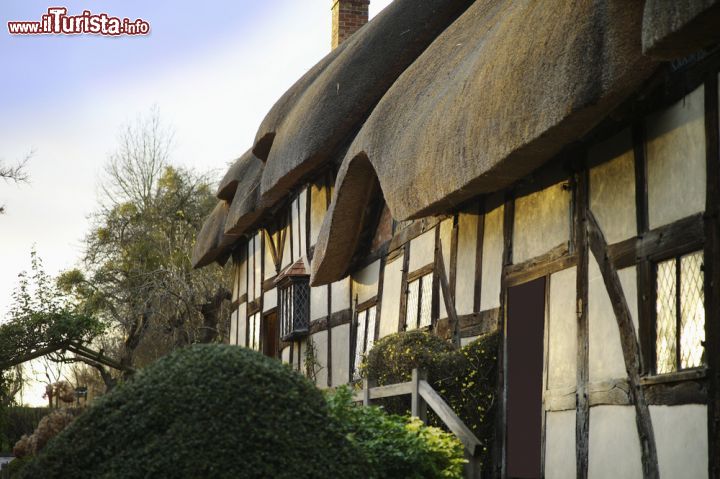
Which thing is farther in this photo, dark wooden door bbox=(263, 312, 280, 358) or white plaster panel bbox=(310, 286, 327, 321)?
dark wooden door bbox=(263, 312, 280, 358)

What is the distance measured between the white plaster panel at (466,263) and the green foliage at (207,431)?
16.1 ft

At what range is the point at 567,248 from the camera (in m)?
8.78

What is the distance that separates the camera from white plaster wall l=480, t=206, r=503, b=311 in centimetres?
1010

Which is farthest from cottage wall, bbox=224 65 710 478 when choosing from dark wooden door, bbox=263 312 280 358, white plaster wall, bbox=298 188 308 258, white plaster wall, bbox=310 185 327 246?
dark wooden door, bbox=263 312 280 358

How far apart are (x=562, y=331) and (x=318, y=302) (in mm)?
8052

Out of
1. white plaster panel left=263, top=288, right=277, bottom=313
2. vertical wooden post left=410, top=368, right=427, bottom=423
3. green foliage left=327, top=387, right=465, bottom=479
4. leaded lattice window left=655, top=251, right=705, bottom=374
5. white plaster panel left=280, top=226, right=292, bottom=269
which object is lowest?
green foliage left=327, top=387, right=465, bottom=479

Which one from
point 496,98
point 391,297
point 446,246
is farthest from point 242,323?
point 496,98

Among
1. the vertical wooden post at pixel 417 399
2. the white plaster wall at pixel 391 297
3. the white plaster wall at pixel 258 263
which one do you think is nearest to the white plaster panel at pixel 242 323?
the white plaster wall at pixel 258 263

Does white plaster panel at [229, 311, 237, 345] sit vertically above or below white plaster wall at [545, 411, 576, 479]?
above

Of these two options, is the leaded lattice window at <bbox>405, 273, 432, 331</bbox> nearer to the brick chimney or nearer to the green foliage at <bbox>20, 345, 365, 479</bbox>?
the green foliage at <bbox>20, 345, 365, 479</bbox>

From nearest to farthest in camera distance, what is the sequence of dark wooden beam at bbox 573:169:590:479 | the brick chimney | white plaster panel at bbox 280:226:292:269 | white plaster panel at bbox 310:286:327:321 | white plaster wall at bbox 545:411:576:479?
dark wooden beam at bbox 573:169:590:479 → white plaster wall at bbox 545:411:576:479 → white plaster panel at bbox 310:286:327:321 → white plaster panel at bbox 280:226:292:269 → the brick chimney

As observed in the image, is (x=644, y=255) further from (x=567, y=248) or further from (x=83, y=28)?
(x=83, y=28)

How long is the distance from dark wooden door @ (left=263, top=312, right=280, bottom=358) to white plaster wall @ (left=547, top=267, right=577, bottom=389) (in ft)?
37.4

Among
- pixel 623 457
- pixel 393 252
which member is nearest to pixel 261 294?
pixel 393 252
